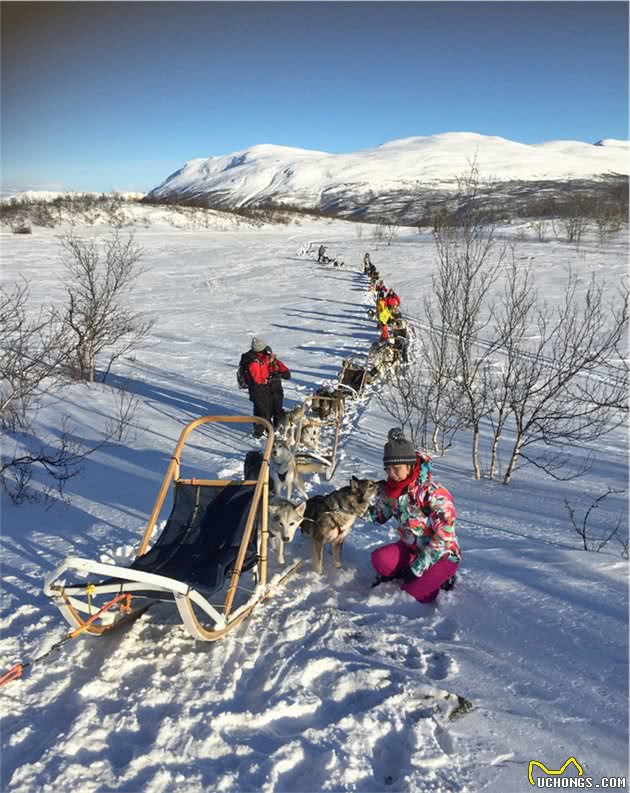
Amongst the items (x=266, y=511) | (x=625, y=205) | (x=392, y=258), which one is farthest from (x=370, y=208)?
(x=266, y=511)

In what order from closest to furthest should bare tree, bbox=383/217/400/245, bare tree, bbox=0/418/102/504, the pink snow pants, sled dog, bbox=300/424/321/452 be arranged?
the pink snow pants
bare tree, bbox=0/418/102/504
sled dog, bbox=300/424/321/452
bare tree, bbox=383/217/400/245

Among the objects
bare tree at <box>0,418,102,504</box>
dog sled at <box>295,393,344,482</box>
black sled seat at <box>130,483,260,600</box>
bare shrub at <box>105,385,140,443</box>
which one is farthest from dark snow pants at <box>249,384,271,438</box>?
black sled seat at <box>130,483,260,600</box>

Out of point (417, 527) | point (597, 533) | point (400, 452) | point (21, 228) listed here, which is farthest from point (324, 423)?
point (21, 228)

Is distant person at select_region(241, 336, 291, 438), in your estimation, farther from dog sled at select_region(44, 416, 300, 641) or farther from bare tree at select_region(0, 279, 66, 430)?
dog sled at select_region(44, 416, 300, 641)

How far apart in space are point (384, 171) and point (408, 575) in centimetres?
9903

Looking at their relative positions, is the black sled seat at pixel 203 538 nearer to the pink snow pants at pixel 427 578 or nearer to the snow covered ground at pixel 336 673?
the snow covered ground at pixel 336 673

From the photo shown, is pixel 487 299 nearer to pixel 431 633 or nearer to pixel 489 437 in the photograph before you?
pixel 489 437

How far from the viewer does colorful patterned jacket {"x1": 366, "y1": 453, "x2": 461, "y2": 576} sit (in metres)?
3.01

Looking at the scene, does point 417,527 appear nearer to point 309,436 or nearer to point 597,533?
point 597,533

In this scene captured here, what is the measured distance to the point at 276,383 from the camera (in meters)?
Result: 6.50

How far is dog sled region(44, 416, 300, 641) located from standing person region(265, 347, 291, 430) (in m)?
2.93

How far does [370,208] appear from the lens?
66.4 m

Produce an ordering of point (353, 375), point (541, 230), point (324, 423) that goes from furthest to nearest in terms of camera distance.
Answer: point (541, 230) → point (353, 375) → point (324, 423)

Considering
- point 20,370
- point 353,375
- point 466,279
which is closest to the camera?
point 20,370
